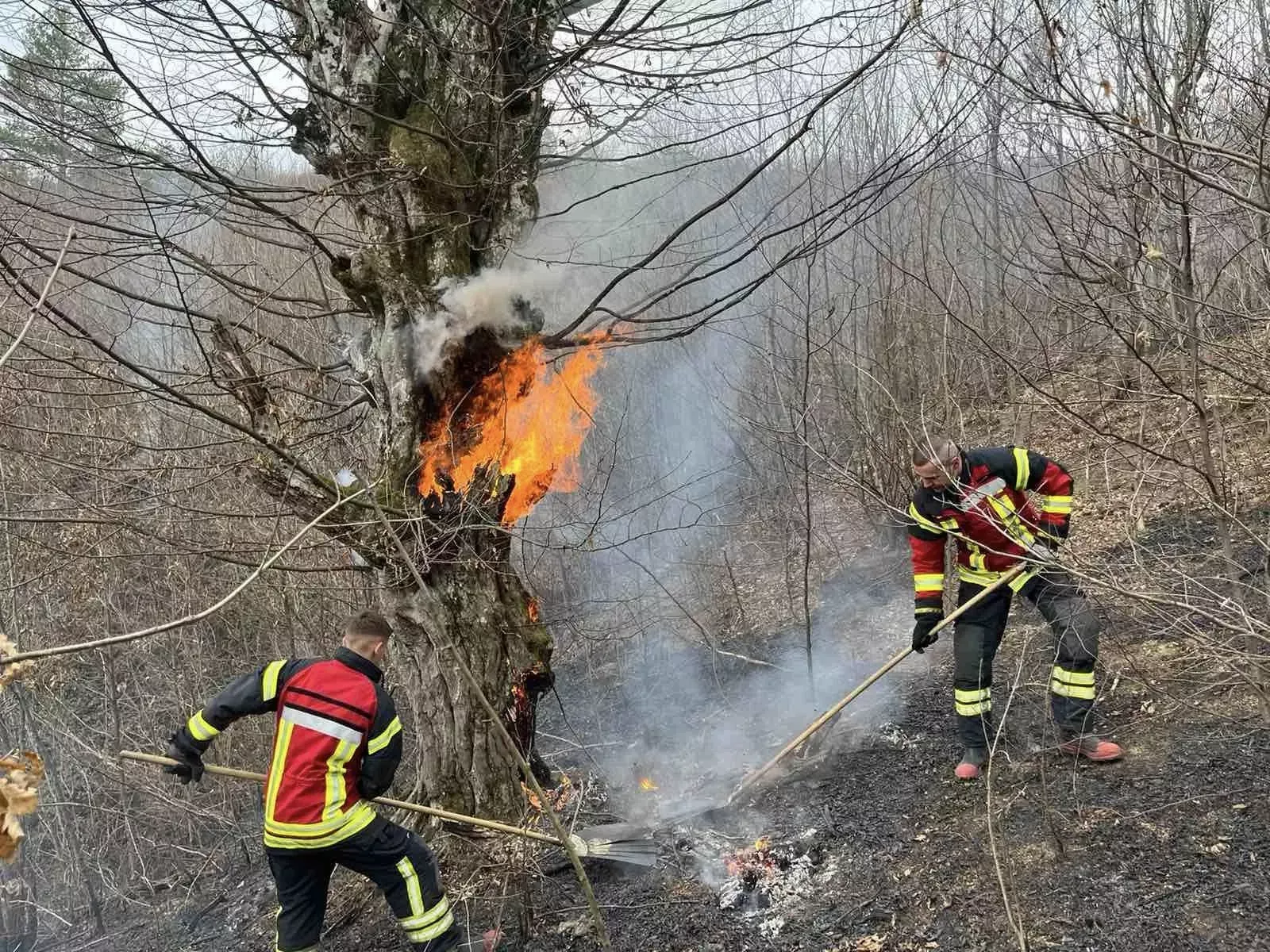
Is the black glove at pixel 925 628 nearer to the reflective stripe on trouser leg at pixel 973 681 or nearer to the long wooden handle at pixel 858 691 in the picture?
the long wooden handle at pixel 858 691

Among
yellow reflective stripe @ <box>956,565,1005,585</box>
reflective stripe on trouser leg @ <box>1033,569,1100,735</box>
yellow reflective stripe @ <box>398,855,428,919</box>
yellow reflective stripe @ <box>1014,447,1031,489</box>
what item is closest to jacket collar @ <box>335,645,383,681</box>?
yellow reflective stripe @ <box>398,855,428,919</box>

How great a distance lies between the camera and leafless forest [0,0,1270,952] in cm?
393

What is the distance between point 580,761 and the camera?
7285 mm

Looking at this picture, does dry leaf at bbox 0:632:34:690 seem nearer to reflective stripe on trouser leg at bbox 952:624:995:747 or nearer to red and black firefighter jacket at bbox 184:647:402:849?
red and black firefighter jacket at bbox 184:647:402:849

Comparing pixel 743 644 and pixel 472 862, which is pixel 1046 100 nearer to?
pixel 472 862

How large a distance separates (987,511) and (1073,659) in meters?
0.94

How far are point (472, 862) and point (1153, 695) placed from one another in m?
4.31

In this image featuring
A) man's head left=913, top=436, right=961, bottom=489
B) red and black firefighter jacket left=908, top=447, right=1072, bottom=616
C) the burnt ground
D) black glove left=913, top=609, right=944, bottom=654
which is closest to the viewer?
Answer: the burnt ground

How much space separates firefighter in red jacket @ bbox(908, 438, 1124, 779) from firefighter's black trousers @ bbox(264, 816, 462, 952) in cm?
312

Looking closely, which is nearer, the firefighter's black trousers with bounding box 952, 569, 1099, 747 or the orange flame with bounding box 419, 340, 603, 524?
the firefighter's black trousers with bounding box 952, 569, 1099, 747

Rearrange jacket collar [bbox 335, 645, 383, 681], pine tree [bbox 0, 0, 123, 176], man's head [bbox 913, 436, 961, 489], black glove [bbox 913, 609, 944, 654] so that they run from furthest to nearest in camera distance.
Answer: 1. black glove [bbox 913, 609, 944, 654]
2. man's head [bbox 913, 436, 961, 489]
3. jacket collar [bbox 335, 645, 383, 681]
4. pine tree [bbox 0, 0, 123, 176]

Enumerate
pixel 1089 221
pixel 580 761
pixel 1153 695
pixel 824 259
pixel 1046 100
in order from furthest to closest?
pixel 824 259 < pixel 580 761 < pixel 1153 695 < pixel 1089 221 < pixel 1046 100

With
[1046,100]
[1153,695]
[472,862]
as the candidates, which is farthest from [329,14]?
[1153,695]

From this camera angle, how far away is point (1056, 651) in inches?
200
